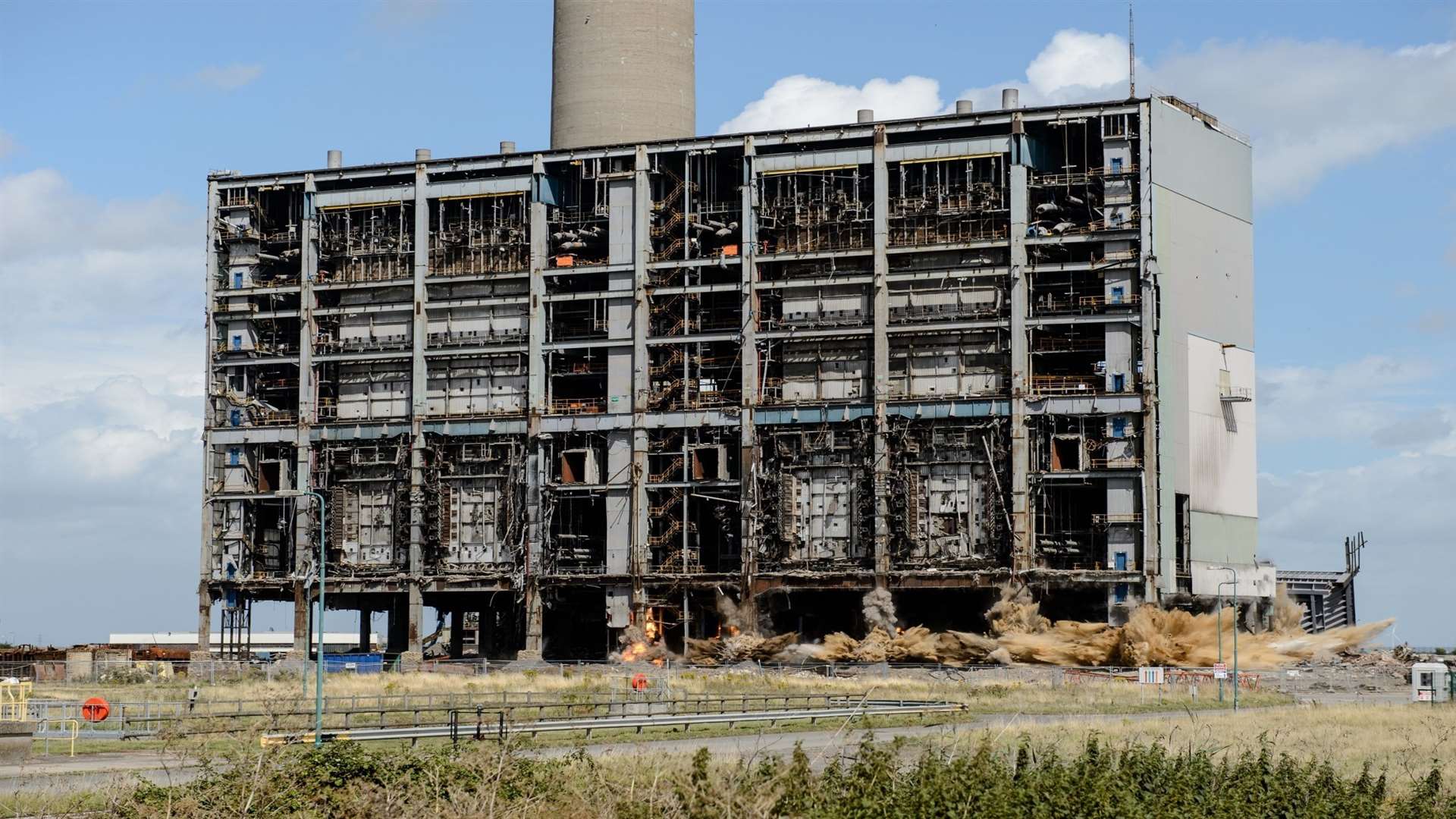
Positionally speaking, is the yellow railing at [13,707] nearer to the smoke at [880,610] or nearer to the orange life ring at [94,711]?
the orange life ring at [94,711]

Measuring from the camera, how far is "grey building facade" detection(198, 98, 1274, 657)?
9319 cm

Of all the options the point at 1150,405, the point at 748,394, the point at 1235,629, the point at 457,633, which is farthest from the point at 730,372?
the point at 1235,629

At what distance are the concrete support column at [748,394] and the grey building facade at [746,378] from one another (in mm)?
183

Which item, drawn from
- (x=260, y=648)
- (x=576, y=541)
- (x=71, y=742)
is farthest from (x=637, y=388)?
(x=260, y=648)

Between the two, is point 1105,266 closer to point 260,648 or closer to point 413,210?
point 413,210

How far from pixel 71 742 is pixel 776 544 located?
48.4 meters

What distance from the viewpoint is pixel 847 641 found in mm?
92812

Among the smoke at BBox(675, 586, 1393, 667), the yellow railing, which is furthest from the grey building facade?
the yellow railing

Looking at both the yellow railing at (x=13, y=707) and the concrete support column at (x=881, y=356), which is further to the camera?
the concrete support column at (x=881, y=356)

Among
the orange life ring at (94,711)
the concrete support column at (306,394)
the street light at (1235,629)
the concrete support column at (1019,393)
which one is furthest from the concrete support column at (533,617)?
the orange life ring at (94,711)

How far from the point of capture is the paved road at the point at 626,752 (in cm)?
4153

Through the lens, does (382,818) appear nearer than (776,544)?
Yes

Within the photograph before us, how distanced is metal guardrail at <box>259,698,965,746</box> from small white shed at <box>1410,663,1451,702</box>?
69.0 ft

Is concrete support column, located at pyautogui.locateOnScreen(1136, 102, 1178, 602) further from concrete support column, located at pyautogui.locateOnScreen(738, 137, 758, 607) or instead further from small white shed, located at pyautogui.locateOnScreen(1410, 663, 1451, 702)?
concrete support column, located at pyautogui.locateOnScreen(738, 137, 758, 607)
